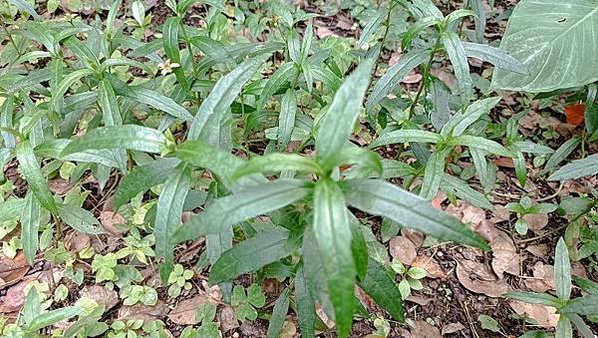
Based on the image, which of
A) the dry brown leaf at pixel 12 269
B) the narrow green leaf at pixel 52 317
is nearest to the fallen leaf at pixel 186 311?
the narrow green leaf at pixel 52 317

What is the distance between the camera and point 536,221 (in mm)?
2709

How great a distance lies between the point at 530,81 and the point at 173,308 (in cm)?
161

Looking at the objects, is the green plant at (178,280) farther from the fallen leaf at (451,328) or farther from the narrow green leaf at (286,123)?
the fallen leaf at (451,328)

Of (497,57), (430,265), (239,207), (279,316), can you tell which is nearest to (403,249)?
(430,265)

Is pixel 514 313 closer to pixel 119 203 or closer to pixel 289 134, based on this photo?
pixel 289 134

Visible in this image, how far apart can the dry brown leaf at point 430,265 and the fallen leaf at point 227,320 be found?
0.78m

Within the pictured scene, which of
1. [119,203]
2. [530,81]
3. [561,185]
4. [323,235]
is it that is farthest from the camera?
[561,185]

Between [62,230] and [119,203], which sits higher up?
[119,203]

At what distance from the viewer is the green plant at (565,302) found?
1857 millimetres

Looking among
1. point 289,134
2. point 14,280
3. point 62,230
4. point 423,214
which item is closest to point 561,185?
point 289,134

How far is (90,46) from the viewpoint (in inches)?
88.9

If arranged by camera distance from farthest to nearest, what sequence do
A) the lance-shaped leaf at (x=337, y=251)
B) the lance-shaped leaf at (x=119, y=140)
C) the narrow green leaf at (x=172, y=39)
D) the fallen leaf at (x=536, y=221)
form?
the fallen leaf at (x=536, y=221)
the narrow green leaf at (x=172, y=39)
the lance-shaped leaf at (x=119, y=140)
the lance-shaped leaf at (x=337, y=251)

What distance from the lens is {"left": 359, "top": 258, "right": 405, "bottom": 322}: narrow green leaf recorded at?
165cm

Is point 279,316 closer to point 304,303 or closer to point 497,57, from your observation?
point 304,303
